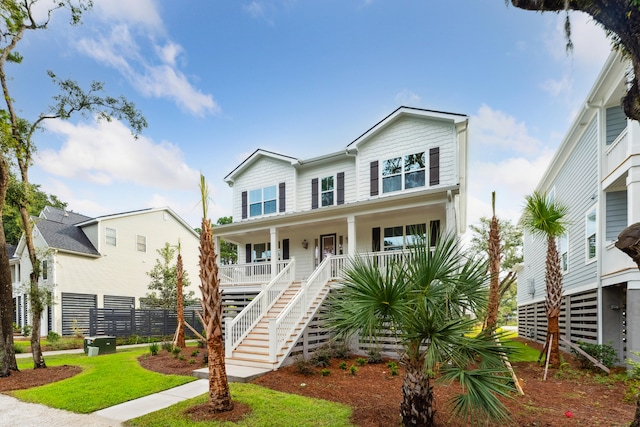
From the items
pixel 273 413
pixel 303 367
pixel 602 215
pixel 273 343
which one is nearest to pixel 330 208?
pixel 273 343

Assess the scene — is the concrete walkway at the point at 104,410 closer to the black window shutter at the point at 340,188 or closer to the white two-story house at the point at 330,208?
the white two-story house at the point at 330,208

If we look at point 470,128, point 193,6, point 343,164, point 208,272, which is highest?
point 193,6

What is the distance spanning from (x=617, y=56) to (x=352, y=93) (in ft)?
32.1

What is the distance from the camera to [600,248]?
32.7 ft

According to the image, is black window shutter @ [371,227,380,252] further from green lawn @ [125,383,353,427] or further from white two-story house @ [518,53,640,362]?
green lawn @ [125,383,353,427]

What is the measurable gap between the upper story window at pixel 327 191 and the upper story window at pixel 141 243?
15.2 meters

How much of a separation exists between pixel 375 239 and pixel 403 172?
3.03 metres

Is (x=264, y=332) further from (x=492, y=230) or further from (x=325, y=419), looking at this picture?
(x=492, y=230)

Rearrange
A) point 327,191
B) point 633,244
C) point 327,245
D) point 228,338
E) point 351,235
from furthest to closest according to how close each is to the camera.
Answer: point 327,191 < point 327,245 < point 351,235 < point 228,338 < point 633,244

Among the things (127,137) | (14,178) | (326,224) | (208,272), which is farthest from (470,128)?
(14,178)

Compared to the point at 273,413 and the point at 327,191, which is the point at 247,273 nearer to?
the point at 327,191

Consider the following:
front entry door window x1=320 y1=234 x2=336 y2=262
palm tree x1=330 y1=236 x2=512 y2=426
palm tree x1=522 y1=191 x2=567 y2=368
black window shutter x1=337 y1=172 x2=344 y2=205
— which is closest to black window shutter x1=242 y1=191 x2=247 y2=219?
front entry door window x1=320 y1=234 x2=336 y2=262

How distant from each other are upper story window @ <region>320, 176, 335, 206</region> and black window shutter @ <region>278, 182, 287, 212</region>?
1.96 metres

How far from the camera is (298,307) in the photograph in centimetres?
1043
